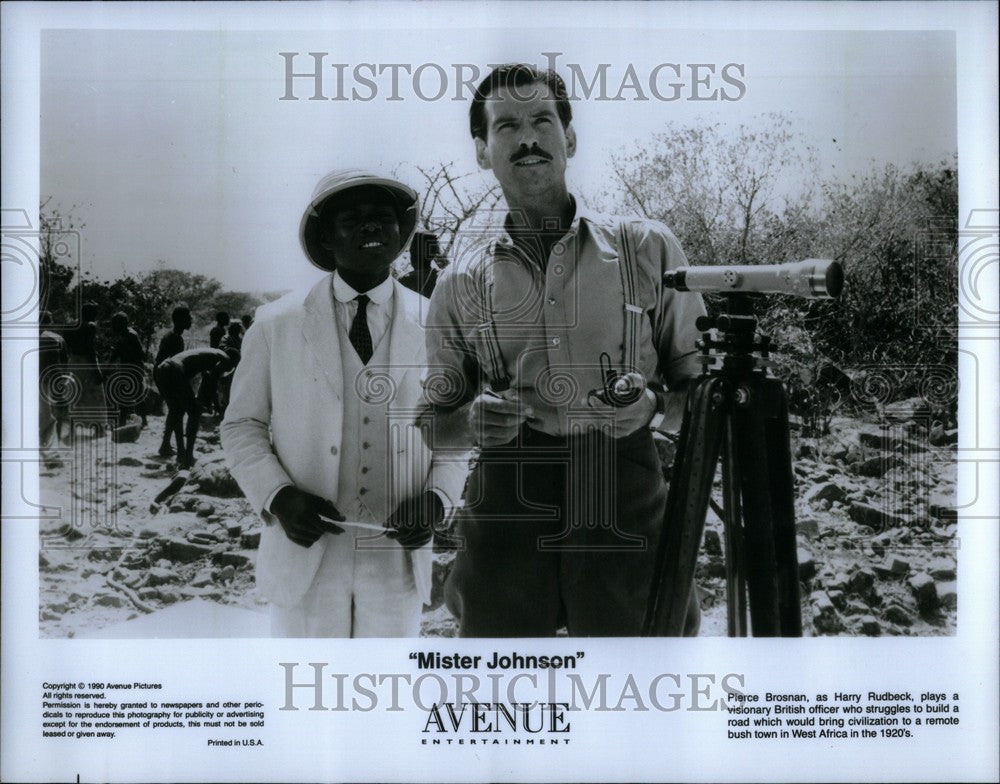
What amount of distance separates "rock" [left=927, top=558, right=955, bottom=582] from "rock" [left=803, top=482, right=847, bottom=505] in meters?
0.43

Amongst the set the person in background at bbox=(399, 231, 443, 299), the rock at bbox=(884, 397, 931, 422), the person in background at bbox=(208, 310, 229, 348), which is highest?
the person in background at bbox=(399, 231, 443, 299)

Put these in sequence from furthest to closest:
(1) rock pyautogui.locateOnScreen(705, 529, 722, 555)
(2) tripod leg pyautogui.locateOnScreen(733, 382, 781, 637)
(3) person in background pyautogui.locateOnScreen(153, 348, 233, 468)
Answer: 1. (3) person in background pyautogui.locateOnScreen(153, 348, 233, 468)
2. (1) rock pyautogui.locateOnScreen(705, 529, 722, 555)
3. (2) tripod leg pyautogui.locateOnScreen(733, 382, 781, 637)

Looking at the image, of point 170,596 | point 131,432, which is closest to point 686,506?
point 170,596

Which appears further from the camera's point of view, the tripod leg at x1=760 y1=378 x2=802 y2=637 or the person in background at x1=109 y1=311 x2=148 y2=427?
the person in background at x1=109 y1=311 x2=148 y2=427

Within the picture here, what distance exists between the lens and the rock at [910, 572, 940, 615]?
14.3 feet

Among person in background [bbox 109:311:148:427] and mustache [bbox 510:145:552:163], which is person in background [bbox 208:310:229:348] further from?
mustache [bbox 510:145:552:163]

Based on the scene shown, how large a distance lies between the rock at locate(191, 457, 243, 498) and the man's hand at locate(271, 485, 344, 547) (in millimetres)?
184

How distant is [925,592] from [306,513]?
93.4 inches

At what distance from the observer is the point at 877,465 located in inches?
172

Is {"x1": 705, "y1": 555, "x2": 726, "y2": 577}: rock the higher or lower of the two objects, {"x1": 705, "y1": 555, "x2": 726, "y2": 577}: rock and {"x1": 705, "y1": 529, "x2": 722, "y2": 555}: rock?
the lower

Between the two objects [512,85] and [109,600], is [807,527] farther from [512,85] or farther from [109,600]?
[109,600]

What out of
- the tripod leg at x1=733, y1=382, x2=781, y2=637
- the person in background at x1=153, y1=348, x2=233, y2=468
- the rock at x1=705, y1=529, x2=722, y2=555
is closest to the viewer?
the tripod leg at x1=733, y1=382, x2=781, y2=637

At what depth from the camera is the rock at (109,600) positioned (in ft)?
14.3

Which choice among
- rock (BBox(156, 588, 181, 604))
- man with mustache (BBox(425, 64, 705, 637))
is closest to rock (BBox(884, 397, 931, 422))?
man with mustache (BBox(425, 64, 705, 637))
